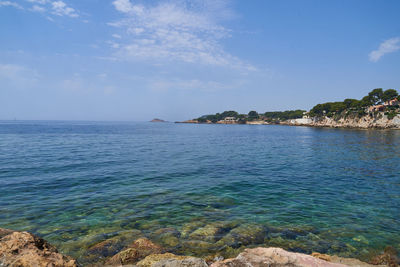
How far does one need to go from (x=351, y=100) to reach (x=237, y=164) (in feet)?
489

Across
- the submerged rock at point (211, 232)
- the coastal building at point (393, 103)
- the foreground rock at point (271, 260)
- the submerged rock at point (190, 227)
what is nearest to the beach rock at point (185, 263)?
the foreground rock at point (271, 260)

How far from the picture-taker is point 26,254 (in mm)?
5566

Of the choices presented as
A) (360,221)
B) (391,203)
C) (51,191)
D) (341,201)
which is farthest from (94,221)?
(391,203)

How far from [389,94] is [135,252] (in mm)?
157543

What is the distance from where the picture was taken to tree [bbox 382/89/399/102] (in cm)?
11668

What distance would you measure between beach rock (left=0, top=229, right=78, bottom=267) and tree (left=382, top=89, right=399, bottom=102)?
524 feet

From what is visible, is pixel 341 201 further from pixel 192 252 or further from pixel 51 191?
pixel 51 191

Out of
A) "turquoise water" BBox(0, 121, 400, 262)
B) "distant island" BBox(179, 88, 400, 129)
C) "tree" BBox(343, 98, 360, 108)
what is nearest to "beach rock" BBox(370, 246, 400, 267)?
"turquoise water" BBox(0, 121, 400, 262)

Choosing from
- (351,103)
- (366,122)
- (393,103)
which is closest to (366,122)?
(366,122)

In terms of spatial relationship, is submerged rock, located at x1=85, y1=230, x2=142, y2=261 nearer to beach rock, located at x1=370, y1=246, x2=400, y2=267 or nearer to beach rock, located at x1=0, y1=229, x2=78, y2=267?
beach rock, located at x1=0, y1=229, x2=78, y2=267

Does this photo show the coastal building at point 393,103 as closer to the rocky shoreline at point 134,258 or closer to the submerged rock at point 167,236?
the rocky shoreline at point 134,258

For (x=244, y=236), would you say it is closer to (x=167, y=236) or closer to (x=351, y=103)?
(x=167, y=236)

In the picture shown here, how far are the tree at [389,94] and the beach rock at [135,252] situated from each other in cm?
15641

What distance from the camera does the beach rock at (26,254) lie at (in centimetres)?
535
